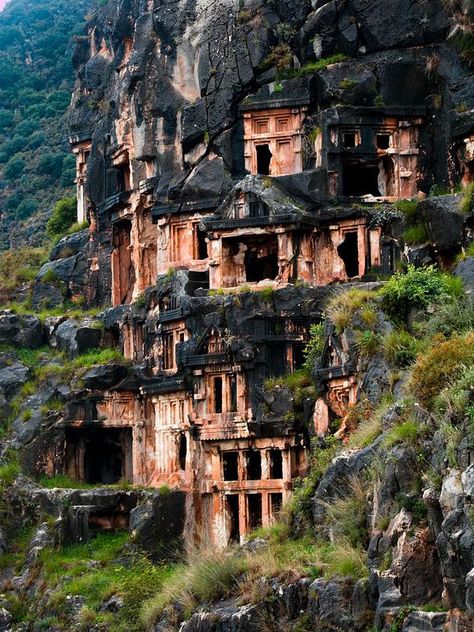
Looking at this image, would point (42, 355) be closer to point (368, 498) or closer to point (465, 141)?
point (465, 141)

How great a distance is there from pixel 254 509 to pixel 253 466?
5.37ft

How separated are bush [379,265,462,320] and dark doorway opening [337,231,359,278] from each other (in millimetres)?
14991

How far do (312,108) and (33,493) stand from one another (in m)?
20.0

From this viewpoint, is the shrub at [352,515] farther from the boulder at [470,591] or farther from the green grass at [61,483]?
the green grass at [61,483]

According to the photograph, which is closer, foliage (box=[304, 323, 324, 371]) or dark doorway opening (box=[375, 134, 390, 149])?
foliage (box=[304, 323, 324, 371])

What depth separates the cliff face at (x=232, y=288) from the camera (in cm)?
4959

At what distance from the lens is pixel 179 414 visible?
60688 millimetres

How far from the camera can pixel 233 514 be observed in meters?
58.1

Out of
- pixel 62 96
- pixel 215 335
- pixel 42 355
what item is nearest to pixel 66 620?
pixel 215 335

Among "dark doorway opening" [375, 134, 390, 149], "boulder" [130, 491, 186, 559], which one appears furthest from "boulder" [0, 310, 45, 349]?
"dark doorway opening" [375, 134, 390, 149]

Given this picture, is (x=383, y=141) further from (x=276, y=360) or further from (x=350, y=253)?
(x=276, y=360)

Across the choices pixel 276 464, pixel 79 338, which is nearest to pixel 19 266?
pixel 79 338

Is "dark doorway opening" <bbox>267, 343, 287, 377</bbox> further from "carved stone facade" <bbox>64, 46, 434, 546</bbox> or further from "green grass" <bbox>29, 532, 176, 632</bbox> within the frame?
"green grass" <bbox>29, 532, 176, 632</bbox>

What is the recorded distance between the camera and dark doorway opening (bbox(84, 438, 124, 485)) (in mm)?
65625
